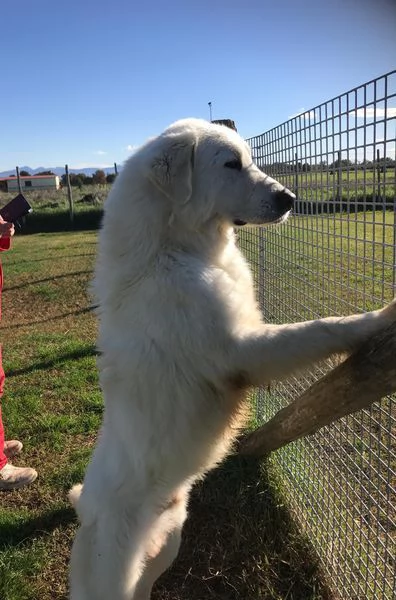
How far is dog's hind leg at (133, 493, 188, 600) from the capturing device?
264 cm

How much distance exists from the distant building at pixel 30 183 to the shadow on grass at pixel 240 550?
2918 cm

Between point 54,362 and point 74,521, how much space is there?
302 centimetres

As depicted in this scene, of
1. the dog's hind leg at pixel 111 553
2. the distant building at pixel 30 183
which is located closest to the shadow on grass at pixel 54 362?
the dog's hind leg at pixel 111 553

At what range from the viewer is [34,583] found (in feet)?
10.1

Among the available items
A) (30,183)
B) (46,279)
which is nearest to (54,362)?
(46,279)

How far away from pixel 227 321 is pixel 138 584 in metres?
1.52

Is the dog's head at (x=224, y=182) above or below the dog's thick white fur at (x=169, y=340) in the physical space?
above

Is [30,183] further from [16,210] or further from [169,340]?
[169,340]

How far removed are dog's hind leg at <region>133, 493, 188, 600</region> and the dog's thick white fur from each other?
0.04ft

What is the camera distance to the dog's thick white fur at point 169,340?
2.17m

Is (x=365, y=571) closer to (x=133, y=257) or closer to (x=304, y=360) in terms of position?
(x=304, y=360)

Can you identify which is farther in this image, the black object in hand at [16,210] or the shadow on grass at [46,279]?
the shadow on grass at [46,279]

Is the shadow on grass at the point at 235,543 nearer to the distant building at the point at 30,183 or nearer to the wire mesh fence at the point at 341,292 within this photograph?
the wire mesh fence at the point at 341,292

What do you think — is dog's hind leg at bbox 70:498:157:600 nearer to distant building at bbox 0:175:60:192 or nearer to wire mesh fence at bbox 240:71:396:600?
wire mesh fence at bbox 240:71:396:600
